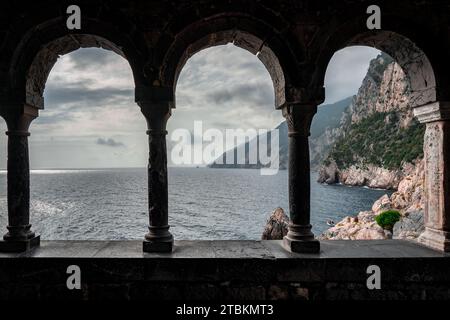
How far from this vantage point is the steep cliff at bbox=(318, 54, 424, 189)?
72500 millimetres

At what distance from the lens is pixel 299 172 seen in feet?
15.3

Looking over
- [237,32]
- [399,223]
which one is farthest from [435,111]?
[399,223]

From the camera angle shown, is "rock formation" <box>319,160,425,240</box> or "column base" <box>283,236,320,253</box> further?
"rock formation" <box>319,160,425,240</box>

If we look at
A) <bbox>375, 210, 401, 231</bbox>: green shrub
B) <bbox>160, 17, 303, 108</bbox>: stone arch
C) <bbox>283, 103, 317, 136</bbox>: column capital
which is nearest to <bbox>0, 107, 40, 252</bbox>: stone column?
<bbox>160, 17, 303, 108</bbox>: stone arch

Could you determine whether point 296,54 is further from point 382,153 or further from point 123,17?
point 382,153

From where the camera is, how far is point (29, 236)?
15.4 feet

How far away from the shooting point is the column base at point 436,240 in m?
4.39

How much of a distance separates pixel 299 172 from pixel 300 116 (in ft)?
2.72

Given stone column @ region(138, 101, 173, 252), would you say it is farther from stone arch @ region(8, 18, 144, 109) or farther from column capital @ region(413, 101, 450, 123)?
column capital @ region(413, 101, 450, 123)

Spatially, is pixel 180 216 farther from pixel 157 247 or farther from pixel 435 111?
pixel 435 111

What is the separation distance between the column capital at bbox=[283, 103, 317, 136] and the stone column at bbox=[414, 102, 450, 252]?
5.81 ft
